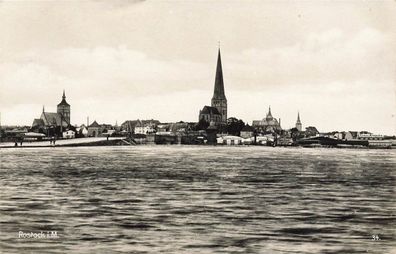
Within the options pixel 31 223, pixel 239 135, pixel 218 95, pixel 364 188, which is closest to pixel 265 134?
pixel 239 135

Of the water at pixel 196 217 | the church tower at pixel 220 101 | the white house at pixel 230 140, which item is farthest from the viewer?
the white house at pixel 230 140

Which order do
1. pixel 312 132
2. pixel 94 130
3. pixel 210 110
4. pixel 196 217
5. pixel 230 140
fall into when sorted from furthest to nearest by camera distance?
pixel 94 130, pixel 210 110, pixel 312 132, pixel 230 140, pixel 196 217

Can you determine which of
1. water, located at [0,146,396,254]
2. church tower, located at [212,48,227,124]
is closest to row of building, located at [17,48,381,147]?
church tower, located at [212,48,227,124]

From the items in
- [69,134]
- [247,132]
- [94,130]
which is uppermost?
[94,130]

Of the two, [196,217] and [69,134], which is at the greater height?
[69,134]

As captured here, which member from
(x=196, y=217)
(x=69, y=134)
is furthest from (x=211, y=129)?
(x=196, y=217)

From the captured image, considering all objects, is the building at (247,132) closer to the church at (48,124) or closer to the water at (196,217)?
the church at (48,124)

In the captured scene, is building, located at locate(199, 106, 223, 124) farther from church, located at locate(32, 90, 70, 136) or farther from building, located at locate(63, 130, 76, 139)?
church, located at locate(32, 90, 70, 136)

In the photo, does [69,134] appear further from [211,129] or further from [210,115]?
[210,115]

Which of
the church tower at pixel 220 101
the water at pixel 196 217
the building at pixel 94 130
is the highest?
the church tower at pixel 220 101

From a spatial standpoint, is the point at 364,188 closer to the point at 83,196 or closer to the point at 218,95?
the point at 83,196

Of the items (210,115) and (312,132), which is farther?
(210,115)

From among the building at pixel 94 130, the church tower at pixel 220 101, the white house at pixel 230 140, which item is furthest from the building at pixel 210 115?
the building at pixel 94 130
